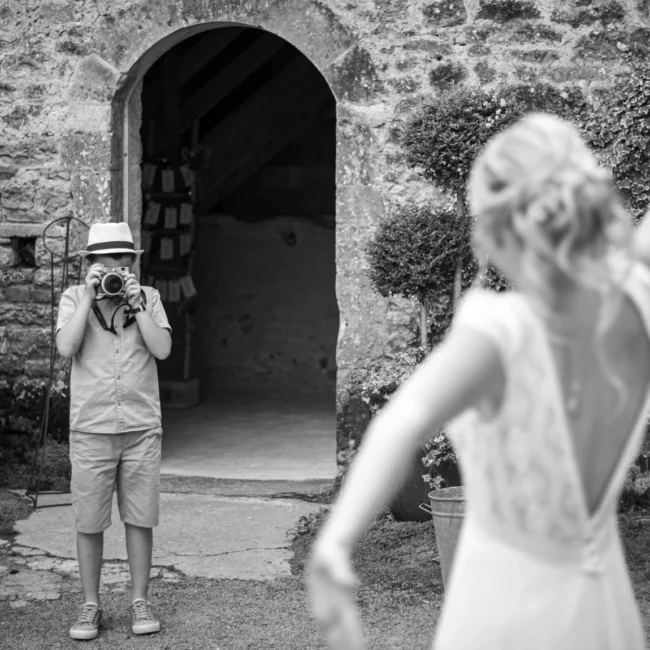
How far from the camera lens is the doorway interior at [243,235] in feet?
27.8

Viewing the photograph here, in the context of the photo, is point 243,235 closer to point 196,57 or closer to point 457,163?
point 196,57

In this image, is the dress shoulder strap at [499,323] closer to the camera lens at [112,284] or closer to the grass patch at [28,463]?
the camera lens at [112,284]

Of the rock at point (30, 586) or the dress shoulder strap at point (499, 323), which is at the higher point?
the dress shoulder strap at point (499, 323)

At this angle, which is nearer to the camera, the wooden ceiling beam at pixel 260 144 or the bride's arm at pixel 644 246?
the bride's arm at pixel 644 246

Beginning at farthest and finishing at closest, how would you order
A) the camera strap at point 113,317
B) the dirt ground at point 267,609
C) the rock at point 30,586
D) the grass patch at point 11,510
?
1. the grass patch at point 11,510
2. the rock at point 30,586
3. the camera strap at point 113,317
4. the dirt ground at point 267,609

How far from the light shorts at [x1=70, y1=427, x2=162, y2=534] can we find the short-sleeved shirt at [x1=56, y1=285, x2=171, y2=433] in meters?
0.05

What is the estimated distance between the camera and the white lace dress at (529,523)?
161 cm

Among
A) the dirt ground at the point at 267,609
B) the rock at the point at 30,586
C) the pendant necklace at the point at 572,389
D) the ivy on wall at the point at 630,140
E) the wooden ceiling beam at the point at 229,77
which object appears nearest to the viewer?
the pendant necklace at the point at 572,389

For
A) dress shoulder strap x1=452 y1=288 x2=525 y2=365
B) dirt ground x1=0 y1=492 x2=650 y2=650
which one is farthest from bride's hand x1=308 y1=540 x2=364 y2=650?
dirt ground x1=0 y1=492 x2=650 y2=650

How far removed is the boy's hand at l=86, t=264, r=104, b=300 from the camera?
4012 millimetres

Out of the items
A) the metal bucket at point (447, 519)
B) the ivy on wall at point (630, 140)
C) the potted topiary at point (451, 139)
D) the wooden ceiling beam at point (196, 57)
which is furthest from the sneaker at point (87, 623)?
the wooden ceiling beam at point (196, 57)

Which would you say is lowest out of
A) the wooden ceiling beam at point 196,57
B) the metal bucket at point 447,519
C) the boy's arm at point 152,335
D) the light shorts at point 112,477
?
the metal bucket at point 447,519

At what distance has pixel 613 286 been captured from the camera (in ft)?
5.41

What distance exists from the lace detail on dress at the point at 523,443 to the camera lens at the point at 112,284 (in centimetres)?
260
